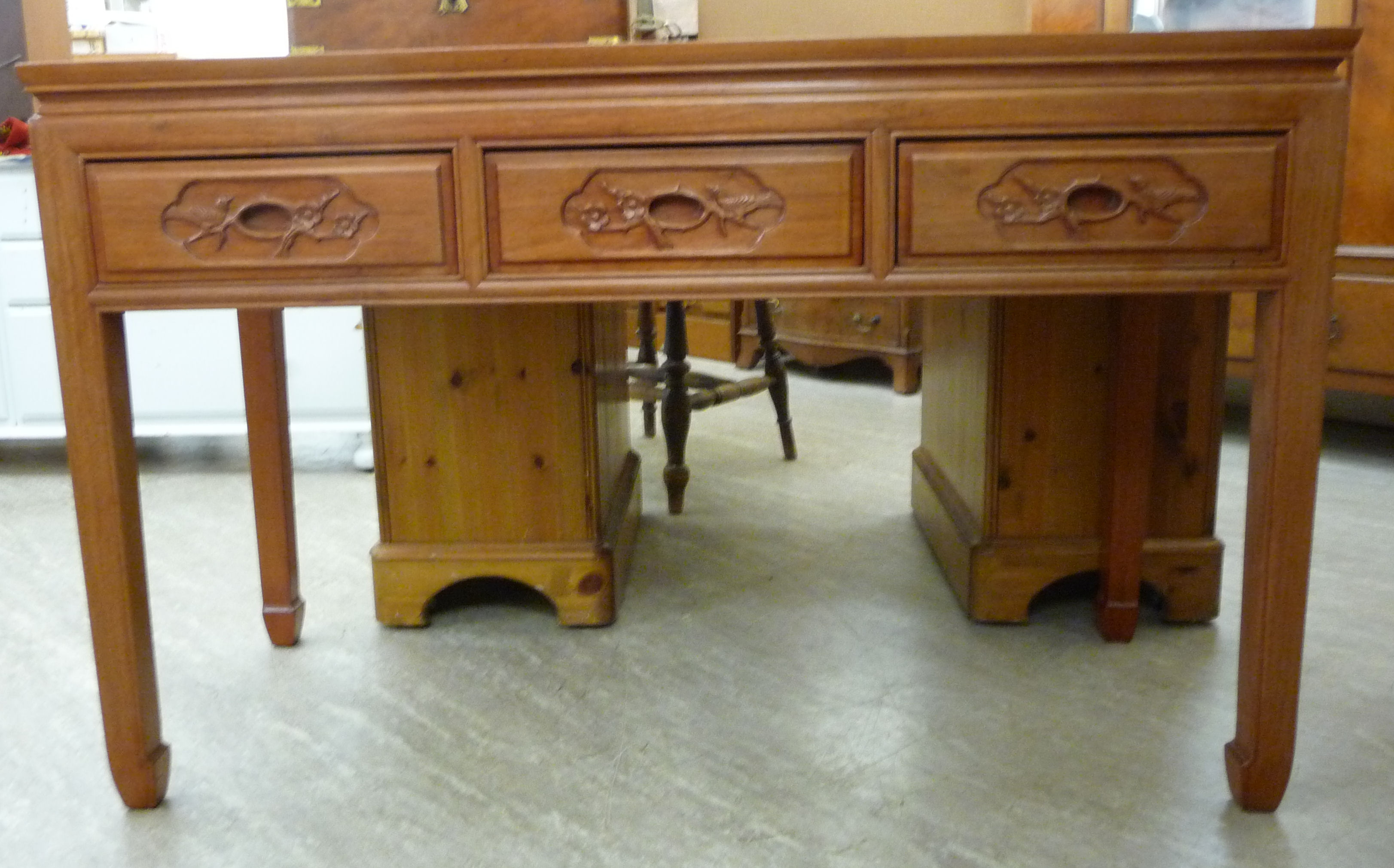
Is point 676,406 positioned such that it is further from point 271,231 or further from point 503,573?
point 271,231

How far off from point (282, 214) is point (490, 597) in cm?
95

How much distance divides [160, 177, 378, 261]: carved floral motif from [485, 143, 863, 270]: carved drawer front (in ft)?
0.45

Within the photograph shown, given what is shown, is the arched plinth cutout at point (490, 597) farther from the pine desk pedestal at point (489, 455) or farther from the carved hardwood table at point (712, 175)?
the carved hardwood table at point (712, 175)

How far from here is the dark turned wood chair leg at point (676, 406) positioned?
242cm

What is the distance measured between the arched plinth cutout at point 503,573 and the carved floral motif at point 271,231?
0.76 meters

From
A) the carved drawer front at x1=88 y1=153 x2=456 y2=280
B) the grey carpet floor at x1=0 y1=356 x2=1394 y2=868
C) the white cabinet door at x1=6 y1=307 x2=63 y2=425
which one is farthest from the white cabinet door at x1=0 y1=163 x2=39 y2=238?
the carved drawer front at x1=88 y1=153 x2=456 y2=280

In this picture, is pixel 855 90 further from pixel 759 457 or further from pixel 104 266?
pixel 759 457

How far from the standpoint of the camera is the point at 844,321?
13.1 ft

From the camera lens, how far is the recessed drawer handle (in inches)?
153

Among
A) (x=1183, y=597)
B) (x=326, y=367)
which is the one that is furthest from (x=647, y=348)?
(x=1183, y=597)

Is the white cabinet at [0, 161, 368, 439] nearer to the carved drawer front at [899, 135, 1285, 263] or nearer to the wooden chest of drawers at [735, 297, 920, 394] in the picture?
the wooden chest of drawers at [735, 297, 920, 394]

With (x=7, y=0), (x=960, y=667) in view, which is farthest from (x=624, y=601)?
(x=7, y=0)

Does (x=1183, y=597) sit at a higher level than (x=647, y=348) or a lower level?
lower

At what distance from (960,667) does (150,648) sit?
104 cm
